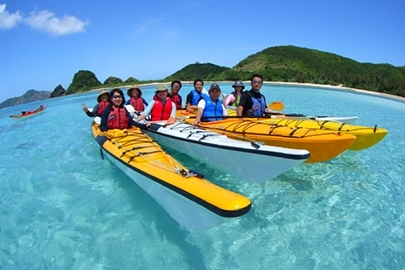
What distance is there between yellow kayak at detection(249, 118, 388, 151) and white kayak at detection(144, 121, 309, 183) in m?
1.31

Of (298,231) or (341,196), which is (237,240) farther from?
(341,196)

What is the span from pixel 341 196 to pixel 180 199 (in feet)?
8.13

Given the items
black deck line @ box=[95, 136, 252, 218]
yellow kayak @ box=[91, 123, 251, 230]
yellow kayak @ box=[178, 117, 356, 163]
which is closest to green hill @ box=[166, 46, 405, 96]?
yellow kayak @ box=[178, 117, 356, 163]

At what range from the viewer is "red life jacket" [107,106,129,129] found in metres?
5.00

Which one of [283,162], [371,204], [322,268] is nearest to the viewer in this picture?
[322,268]

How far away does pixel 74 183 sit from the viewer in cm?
474

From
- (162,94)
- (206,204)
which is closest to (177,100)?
(162,94)

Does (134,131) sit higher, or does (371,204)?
(134,131)


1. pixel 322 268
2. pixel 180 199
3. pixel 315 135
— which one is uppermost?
pixel 315 135

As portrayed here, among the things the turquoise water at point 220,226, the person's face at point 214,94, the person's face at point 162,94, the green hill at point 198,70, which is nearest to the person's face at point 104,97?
the person's face at point 162,94

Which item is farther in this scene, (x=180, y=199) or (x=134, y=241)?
(x=134, y=241)

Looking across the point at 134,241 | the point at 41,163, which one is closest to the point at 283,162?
the point at 134,241

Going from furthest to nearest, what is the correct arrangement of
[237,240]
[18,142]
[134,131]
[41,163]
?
[18,142], [41,163], [134,131], [237,240]

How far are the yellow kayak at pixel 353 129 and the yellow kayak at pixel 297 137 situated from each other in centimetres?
41
